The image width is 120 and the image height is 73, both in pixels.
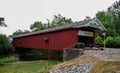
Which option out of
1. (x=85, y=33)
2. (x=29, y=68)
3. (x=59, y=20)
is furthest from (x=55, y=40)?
(x=59, y=20)

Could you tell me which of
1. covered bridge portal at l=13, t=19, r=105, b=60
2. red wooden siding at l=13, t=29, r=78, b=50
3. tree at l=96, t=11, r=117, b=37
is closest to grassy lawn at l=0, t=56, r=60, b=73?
red wooden siding at l=13, t=29, r=78, b=50

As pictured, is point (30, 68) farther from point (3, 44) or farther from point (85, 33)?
point (3, 44)

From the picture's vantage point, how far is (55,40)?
2614 cm

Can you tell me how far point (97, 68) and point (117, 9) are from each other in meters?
57.2

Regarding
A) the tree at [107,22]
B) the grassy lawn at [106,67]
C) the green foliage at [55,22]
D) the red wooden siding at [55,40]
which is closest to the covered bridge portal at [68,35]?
the red wooden siding at [55,40]

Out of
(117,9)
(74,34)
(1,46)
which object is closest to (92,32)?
(74,34)

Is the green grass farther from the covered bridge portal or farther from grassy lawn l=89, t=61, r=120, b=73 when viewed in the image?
grassy lawn l=89, t=61, r=120, b=73

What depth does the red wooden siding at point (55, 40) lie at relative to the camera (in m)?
23.7

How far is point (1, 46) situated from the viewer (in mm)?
35219

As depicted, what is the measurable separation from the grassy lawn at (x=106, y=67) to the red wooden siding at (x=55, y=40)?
993 cm

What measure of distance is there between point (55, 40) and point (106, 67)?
552 inches

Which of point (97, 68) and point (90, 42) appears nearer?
point (97, 68)

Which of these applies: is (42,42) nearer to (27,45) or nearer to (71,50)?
(27,45)

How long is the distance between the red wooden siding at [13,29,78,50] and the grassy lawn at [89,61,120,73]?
993 cm
